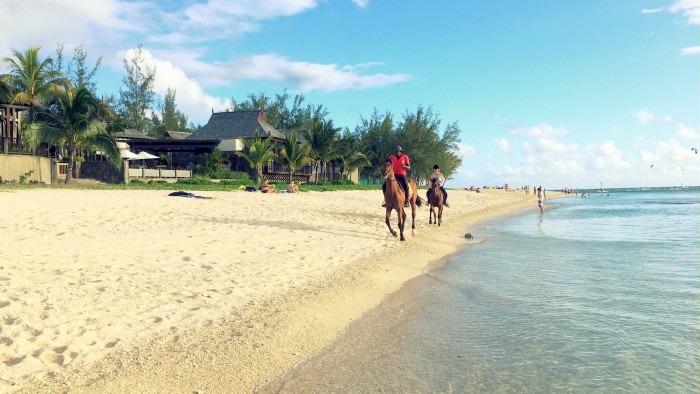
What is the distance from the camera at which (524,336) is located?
17.4 ft

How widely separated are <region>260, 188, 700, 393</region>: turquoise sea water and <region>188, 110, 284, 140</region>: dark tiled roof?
3819cm

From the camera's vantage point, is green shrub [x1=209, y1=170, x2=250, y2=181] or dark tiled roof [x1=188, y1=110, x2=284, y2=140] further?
dark tiled roof [x1=188, y1=110, x2=284, y2=140]

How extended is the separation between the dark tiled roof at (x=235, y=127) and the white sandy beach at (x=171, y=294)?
1291 inches

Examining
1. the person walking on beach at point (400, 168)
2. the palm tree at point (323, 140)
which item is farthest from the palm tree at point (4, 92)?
the person walking on beach at point (400, 168)

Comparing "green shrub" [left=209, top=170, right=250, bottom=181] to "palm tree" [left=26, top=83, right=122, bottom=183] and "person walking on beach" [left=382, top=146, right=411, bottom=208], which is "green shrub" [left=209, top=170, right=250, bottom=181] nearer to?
"palm tree" [left=26, top=83, right=122, bottom=183]

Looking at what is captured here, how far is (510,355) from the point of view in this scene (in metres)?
4.71

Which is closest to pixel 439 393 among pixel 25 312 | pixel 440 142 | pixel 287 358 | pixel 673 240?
pixel 287 358

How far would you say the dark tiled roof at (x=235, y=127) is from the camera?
4519 centimetres

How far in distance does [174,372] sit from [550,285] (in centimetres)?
675

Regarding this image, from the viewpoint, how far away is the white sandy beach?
414cm

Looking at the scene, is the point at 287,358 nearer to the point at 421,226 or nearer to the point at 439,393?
the point at 439,393

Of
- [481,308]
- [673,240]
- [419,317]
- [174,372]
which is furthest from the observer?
[673,240]

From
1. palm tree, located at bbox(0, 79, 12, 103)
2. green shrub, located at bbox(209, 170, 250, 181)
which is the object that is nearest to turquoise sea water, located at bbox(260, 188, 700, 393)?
green shrub, located at bbox(209, 170, 250, 181)

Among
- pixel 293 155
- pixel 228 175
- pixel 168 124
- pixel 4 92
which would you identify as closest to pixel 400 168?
pixel 293 155
